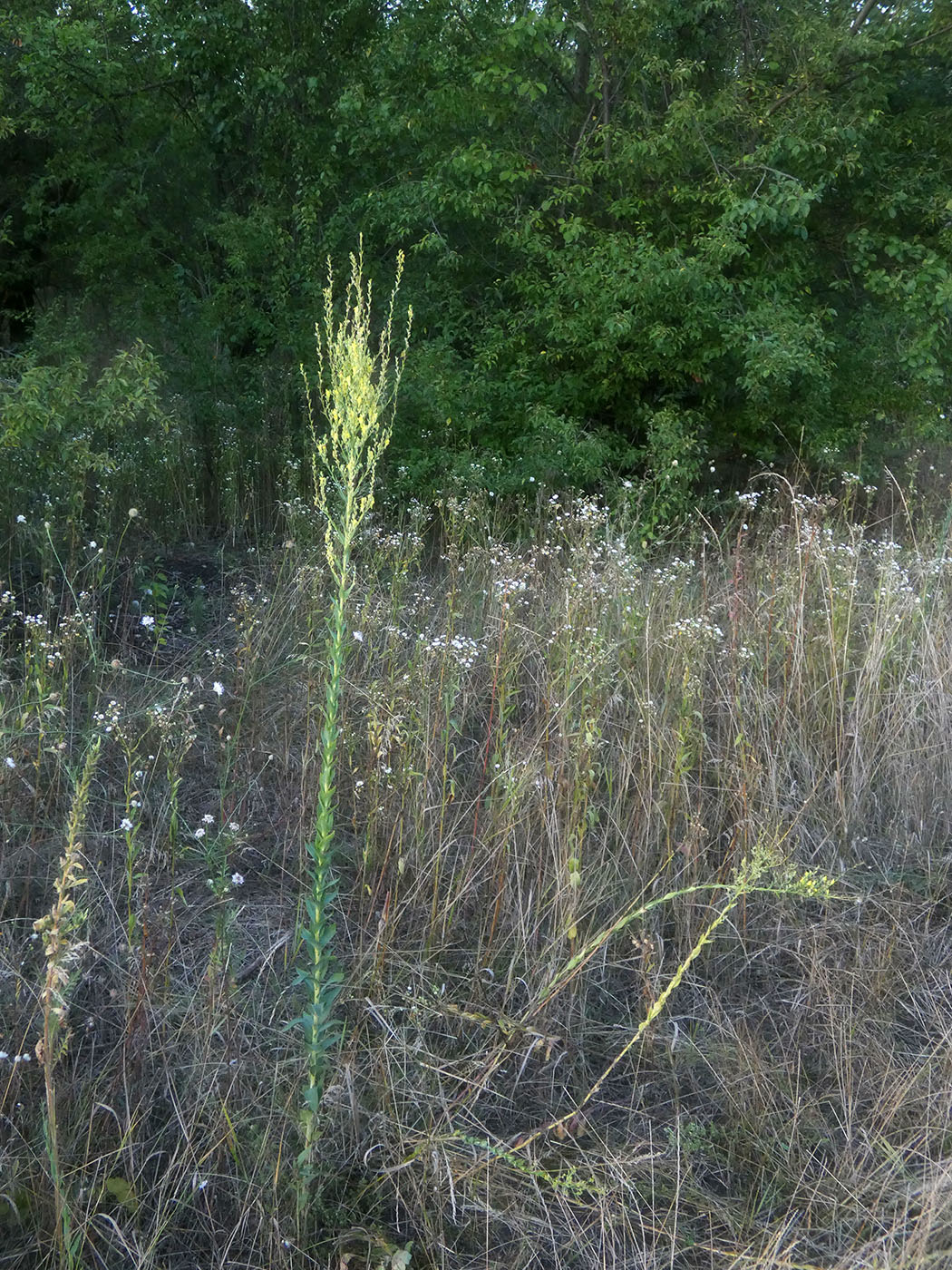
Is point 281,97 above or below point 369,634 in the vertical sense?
above

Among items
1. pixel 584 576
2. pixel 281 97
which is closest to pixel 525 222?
pixel 281 97

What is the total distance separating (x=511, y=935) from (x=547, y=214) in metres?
6.00

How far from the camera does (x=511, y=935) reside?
3121 millimetres

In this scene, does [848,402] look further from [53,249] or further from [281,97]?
[53,249]

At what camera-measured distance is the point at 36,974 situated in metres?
2.88

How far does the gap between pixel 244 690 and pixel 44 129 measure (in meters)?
6.80

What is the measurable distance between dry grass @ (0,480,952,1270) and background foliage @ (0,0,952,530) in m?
2.78

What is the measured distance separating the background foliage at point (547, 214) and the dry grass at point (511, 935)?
9.11ft

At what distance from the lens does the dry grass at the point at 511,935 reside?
2453 millimetres

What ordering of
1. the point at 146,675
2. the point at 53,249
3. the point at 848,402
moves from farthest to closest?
1. the point at 53,249
2. the point at 848,402
3. the point at 146,675

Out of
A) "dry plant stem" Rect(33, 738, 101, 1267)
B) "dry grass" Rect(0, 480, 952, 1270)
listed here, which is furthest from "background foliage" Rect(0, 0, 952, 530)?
"dry plant stem" Rect(33, 738, 101, 1267)

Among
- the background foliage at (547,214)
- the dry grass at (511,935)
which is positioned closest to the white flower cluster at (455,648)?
the dry grass at (511,935)

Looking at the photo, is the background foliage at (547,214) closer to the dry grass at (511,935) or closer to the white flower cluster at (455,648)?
the dry grass at (511,935)

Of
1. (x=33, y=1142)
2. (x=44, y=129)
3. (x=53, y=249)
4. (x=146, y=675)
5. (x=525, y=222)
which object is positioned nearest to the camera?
(x=33, y=1142)
